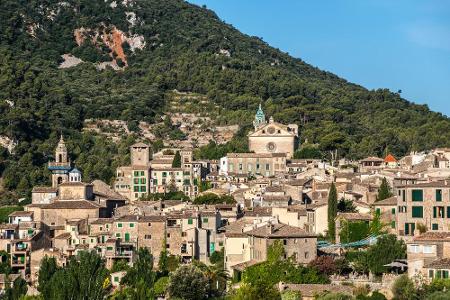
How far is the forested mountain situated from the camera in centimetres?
9056

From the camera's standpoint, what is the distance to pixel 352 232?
5125 cm

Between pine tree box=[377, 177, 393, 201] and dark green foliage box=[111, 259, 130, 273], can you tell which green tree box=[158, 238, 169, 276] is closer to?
dark green foliage box=[111, 259, 130, 273]

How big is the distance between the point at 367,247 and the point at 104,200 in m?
20.9

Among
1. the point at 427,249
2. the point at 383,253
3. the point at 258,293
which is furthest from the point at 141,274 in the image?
the point at 427,249

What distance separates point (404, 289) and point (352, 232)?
392 inches

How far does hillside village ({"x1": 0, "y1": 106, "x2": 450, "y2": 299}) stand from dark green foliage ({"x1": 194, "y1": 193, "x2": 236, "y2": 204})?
11 centimetres

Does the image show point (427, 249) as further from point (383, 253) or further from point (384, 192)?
point (384, 192)

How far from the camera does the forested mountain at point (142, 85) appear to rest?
297ft

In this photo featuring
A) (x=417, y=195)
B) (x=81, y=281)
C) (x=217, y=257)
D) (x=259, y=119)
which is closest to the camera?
(x=81, y=281)

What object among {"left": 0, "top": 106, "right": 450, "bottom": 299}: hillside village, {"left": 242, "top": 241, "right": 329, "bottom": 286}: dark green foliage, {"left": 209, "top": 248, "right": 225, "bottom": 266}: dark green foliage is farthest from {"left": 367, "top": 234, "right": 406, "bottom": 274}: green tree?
{"left": 209, "top": 248, "right": 225, "bottom": 266}: dark green foliage

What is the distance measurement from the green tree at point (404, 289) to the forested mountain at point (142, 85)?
1596 inches

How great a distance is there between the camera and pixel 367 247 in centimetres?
4944

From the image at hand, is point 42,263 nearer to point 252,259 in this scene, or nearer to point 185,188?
point 252,259

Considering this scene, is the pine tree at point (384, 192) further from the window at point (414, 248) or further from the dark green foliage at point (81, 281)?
the dark green foliage at point (81, 281)
